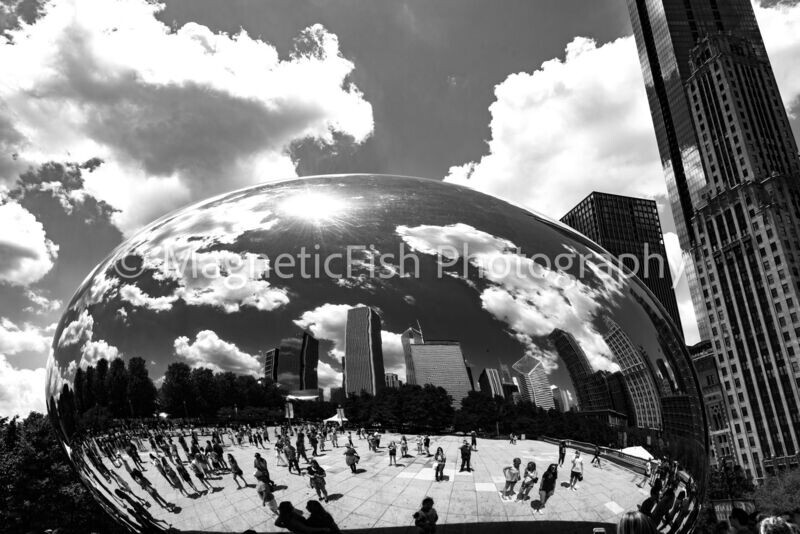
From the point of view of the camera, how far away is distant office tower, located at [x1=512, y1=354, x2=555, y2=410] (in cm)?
→ 293

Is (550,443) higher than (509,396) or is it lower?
lower

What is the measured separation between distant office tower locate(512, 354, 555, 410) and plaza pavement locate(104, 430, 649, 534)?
0.76ft

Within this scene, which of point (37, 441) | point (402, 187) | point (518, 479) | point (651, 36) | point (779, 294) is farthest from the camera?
point (651, 36)

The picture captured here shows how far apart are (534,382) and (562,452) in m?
0.40

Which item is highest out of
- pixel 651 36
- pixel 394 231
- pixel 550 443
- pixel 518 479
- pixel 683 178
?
pixel 651 36

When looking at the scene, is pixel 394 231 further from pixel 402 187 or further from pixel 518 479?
pixel 518 479

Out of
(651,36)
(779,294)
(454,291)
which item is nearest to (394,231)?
(454,291)

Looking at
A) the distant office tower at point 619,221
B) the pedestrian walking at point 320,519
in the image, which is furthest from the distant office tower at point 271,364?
the distant office tower at point 619,221

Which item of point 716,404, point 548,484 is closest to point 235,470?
point 548,484

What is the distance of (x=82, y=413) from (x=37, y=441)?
40.1 m

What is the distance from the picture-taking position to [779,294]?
A: 301ft

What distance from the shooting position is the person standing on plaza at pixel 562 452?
2863mm

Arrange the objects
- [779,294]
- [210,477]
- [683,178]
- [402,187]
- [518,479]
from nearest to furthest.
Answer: [518,479]
[210,477]
[402,187]
[779,294]
[683,178]

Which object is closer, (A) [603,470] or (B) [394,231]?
(A) [603,470]
